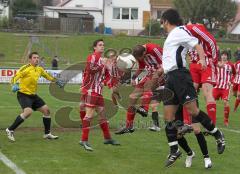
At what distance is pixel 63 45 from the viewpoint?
50.3m

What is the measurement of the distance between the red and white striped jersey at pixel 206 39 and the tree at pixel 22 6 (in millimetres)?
60360

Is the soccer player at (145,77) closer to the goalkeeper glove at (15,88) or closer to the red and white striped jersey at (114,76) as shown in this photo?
the red and white striped jersey at (114,76)

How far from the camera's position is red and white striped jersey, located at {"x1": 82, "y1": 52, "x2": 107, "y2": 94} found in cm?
1011

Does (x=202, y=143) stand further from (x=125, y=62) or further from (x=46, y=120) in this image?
(x=125, y=62)

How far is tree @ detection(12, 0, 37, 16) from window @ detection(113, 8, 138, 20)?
11001mm

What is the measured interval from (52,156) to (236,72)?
24.7ft

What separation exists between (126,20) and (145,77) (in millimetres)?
58045

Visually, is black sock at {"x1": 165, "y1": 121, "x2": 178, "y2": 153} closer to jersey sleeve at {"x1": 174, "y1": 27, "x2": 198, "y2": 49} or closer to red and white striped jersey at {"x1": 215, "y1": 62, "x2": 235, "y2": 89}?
jersey sleeve at {"x1": 174, "y1": 27, "x2": 198, "y2": 49}

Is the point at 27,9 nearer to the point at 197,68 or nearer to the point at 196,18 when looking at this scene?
the point at 196,18

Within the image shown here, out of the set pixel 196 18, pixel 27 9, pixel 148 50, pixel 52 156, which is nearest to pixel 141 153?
pixel 52 156

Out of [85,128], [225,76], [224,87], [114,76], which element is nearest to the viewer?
[85,128]

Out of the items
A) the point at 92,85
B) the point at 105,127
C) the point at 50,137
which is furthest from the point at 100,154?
the point at 50,137

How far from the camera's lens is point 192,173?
8352 millimetres

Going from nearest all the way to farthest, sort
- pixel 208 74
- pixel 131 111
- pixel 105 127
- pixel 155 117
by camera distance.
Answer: pixel 105 127
pixel 208 74
pixel 131 111
pixel 155 117
